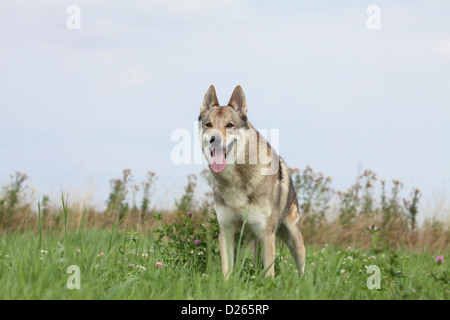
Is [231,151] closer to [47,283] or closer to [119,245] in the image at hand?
[119,245]

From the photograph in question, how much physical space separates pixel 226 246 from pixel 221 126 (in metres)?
1.56

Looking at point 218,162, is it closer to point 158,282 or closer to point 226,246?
point 226,246

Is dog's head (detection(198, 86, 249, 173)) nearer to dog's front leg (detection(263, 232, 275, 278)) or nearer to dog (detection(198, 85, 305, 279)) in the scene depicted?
dog (detection(198, 85, 305, 279))

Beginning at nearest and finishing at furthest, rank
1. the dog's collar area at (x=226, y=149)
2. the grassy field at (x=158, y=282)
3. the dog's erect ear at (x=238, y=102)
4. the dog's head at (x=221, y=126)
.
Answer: the grassy field at (x=158, y=282) < the dog's head at (x=221, y=126) < the dog's collar area at (x=226, y=149) < the dog's erect ear at (x=238, y=102)

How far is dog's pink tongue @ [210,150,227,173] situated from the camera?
19.7 ft

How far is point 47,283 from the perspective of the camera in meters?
4.32

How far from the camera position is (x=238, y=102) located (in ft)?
20.5

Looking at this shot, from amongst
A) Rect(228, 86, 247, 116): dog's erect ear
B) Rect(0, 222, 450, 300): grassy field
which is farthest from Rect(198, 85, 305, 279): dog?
Rect(0, 222, 450, 300): grassy field

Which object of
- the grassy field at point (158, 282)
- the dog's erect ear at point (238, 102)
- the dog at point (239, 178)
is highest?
the dog's erect ear at point (238, 102)

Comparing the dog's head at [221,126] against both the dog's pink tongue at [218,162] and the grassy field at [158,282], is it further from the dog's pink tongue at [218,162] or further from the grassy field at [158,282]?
the grassy field at [158,282]

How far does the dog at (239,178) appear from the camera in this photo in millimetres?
5902

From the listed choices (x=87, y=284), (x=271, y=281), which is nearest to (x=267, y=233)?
(x=271, y=281)

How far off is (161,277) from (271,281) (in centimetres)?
120

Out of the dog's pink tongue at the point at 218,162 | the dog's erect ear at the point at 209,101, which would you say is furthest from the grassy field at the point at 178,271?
the dog's erect ear at the point at 209,101
